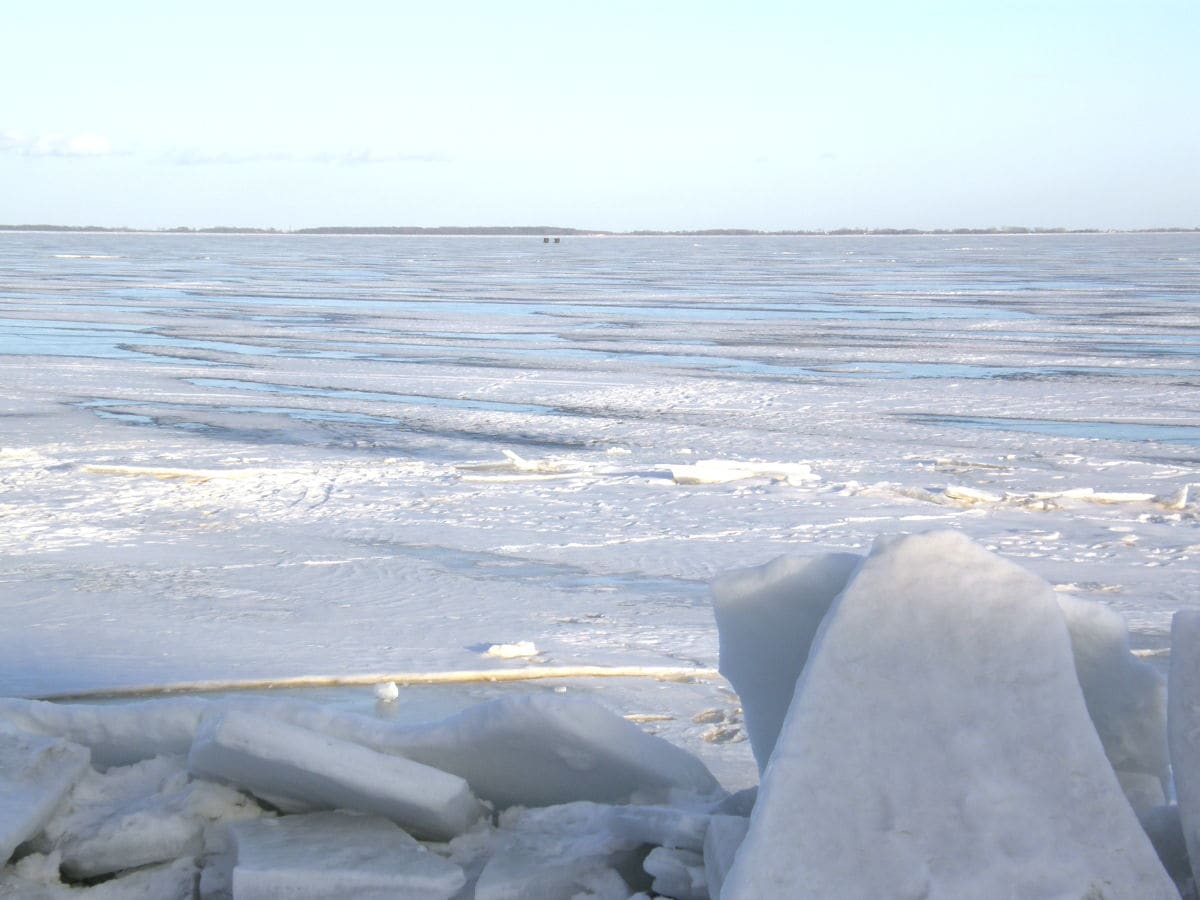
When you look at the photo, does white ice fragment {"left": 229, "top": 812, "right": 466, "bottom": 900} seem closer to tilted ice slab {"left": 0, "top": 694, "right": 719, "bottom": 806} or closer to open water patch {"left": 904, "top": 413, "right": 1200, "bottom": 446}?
tilted ice slab {"left": 0, "top": 694, "right": 719, "bottom": 806}

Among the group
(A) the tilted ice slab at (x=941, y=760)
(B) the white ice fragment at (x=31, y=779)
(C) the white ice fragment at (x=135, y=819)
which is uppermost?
(A) the tilted ice slab at (x=941, y=760)

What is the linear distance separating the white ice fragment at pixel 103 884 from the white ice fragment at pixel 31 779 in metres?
0.05

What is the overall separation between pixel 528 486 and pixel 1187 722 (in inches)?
175

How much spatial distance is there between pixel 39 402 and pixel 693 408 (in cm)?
462

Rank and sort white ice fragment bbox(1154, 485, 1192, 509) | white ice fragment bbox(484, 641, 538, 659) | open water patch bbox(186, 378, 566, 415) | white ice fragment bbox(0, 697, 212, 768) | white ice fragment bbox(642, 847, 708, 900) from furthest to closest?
open water patch bbox(186, 378, 566, 415) → white ice fragment bbox(1154, 485, 1192, 509) → white ice fragment bbox(484, 641, 538, 659) → white ice fragment bbox(0, 697, 212, 768) → white ice fragment bbox(642, 847, 708, 900)

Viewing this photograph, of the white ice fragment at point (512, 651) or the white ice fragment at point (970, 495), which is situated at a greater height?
the white ice fragment at point (970, 495)

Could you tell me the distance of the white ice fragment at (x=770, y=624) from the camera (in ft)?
8.19

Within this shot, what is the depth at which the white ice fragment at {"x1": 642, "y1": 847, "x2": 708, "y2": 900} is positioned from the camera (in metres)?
2.22

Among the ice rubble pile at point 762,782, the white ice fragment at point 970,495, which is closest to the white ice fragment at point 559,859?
the ice rubble pile at point 762,782

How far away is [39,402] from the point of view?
9266 mm

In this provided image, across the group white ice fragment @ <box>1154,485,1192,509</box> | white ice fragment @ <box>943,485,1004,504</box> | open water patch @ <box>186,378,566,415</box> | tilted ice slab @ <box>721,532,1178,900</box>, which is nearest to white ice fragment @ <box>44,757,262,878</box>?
tilted ice slab @ <box>721,532,1178,900</box>

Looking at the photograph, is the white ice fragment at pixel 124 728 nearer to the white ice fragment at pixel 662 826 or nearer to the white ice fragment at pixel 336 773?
the white ice fragment at pixel 336 773

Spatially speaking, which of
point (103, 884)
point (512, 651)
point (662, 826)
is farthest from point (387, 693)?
point (662, 826)

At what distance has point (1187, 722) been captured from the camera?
7.02ft
